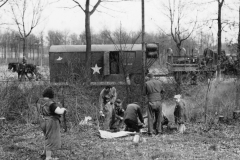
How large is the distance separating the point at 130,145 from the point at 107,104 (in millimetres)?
2670

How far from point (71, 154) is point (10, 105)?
555 centimetres

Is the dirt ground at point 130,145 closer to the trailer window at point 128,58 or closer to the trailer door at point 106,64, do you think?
the trailer window at point 128,58

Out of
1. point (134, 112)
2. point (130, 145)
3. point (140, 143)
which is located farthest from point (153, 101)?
point (130, 145)

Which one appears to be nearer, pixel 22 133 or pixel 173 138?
pixel 173 138

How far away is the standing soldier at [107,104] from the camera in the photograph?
33.3ft

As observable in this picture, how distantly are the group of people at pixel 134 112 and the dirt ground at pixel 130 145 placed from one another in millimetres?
446

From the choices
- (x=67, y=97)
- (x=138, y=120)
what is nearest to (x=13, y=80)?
(x=67, y=97)

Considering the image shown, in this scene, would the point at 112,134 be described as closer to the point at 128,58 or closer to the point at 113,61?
the point at 128,58

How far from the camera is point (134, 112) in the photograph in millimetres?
9562

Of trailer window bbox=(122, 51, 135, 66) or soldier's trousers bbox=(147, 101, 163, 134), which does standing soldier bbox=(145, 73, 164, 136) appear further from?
trailer window bbox=(122, 51, 135, 66)

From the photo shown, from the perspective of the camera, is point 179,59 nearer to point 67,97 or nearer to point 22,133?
point 67,97

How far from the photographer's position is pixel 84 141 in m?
8.34

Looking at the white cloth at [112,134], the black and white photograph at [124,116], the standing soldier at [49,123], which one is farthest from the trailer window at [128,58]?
the standing soldier at [49,123]

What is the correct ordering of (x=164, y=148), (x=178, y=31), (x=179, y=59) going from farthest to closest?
(x=178, y=31) < (x=179, y=59) < (x=164, y=148)
